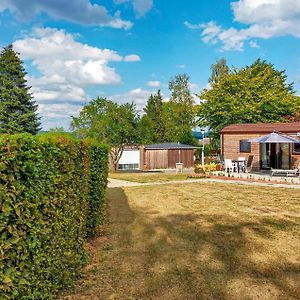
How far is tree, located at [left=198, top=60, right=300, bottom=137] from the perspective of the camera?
36531 mm

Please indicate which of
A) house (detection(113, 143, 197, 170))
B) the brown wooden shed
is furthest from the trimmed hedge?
the brown wooden shed

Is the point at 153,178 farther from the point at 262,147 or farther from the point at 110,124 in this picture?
the point at 110,124

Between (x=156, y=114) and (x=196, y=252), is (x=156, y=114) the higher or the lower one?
the higher one

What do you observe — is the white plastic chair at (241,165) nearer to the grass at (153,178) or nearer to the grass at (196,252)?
the grass at (153,178)

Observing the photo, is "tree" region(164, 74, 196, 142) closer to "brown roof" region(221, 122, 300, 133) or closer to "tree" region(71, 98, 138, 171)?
"tree" region(71, 98, 138, 171)

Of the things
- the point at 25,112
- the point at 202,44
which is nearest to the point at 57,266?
the point at 202,44

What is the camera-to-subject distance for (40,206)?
3715 millimetres

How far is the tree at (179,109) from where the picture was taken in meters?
51.6

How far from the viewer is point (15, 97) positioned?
129 feet

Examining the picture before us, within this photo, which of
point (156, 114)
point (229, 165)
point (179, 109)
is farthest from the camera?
point (179, 109)

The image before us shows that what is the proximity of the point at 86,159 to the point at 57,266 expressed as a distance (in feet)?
9.57

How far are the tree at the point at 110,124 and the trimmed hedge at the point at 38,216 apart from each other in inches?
966

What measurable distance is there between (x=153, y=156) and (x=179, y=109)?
21.4 metres

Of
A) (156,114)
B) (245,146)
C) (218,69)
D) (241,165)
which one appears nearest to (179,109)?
(156,114)
